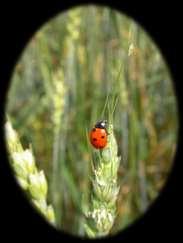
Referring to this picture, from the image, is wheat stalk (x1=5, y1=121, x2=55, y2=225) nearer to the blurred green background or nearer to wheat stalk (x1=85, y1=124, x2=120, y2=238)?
wheat stalk (x1=85, y1=124, x2=120, y2=238)

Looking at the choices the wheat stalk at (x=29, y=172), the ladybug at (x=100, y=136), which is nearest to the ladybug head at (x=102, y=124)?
the ladybug at (x=100, y=136)

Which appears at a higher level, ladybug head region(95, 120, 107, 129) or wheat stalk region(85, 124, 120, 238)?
ladybug head region(95, 120, 107, 129)

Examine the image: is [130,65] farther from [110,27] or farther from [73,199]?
→ [73,199]

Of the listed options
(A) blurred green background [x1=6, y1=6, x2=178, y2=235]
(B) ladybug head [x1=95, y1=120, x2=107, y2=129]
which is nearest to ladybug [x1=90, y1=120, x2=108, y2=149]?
(B) ladybug head [x1=95, y1=120, x2=107, y2=129]

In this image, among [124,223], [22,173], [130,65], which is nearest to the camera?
[22,173]

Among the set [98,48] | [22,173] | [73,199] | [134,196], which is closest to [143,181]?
[134,196]

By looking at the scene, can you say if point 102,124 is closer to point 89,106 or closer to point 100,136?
point 100,136

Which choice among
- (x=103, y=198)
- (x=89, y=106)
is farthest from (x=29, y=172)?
(x=89, y=106)
